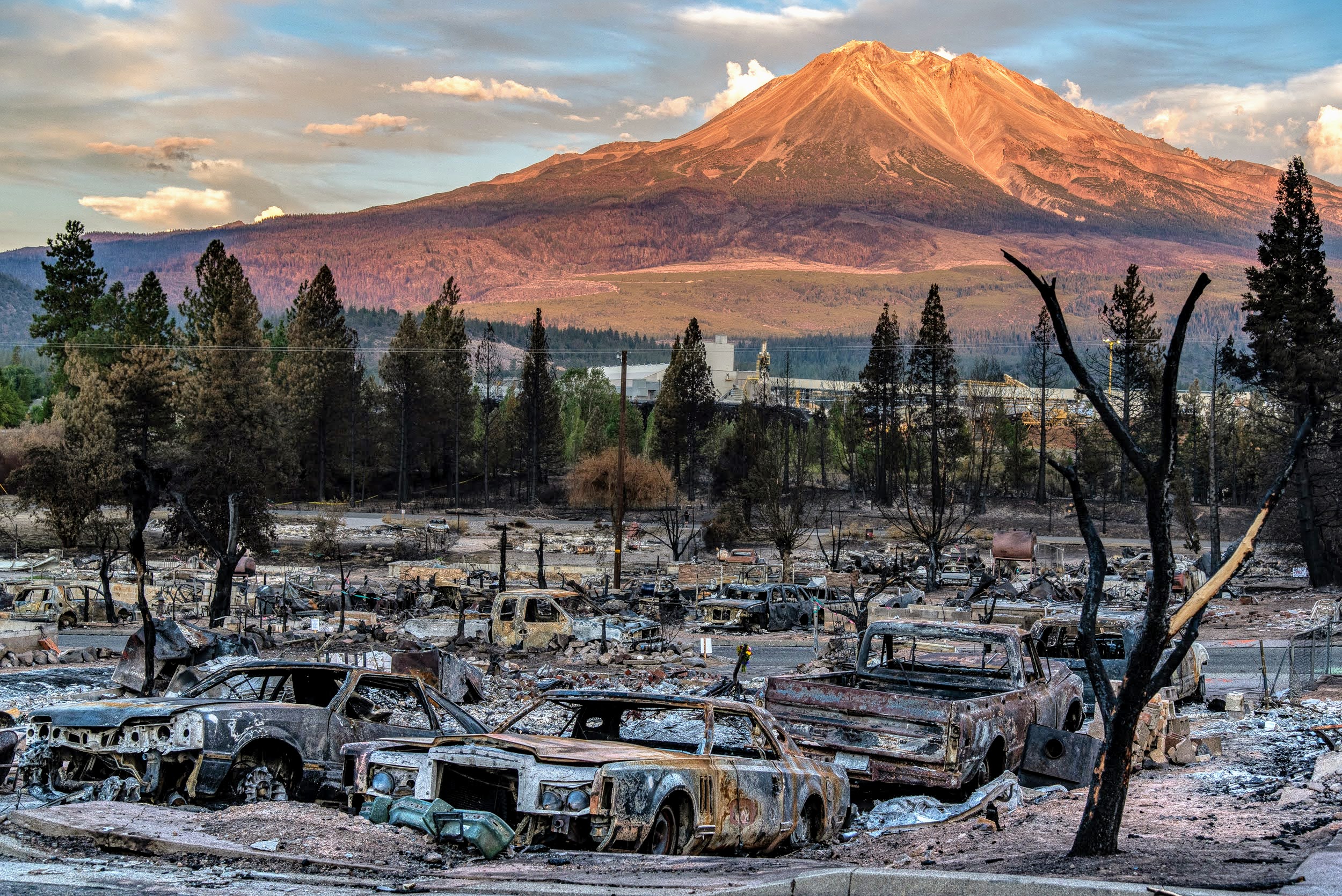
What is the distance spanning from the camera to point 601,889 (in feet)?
21.4

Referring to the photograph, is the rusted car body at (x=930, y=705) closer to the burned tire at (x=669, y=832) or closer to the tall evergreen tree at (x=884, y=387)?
the burned tire at (x=669, y=832)

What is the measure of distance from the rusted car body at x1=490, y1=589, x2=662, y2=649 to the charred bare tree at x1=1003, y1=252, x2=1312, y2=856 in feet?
54.8

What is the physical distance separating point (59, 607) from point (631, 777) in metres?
24.7

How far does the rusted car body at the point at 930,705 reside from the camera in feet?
32.6

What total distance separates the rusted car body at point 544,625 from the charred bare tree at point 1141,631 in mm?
16689

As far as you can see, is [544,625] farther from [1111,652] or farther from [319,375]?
[319,375]

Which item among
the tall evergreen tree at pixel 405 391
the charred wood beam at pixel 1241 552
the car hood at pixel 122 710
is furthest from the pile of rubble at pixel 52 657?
the tall evergreen tree at pixel 405 391

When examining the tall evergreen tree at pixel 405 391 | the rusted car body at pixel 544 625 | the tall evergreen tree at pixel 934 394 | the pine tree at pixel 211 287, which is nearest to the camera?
the rusted car body at pixel 544 625

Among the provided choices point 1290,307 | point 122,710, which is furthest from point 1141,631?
point 1290,307

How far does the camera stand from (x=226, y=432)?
5138 centimetres

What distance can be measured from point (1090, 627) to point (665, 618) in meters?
23.9

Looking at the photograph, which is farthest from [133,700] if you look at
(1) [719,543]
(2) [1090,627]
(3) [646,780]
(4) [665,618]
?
(1) [719,543]

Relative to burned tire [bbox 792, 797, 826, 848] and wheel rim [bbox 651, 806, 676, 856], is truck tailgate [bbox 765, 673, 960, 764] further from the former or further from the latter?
wheel rim [bbox 651, 806, 676, 856]

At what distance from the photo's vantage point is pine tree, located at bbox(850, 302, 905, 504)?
94000 mm
